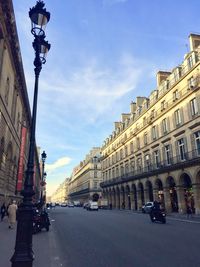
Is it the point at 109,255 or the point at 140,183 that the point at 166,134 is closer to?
the point at 140,183

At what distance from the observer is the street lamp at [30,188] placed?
553cm

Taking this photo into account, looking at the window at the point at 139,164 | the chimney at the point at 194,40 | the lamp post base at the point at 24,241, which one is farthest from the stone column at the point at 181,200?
the lamp post base at the point at 24,241

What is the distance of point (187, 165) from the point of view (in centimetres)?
3041

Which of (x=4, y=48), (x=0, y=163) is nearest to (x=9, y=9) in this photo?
(x=4, y=48)

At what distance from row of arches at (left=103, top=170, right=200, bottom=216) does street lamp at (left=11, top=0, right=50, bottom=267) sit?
23.2m

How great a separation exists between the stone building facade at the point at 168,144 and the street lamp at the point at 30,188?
81.0 ft

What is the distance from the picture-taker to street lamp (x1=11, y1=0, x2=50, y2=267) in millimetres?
5531

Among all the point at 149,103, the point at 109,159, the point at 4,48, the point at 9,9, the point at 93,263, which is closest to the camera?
the point at 93,263

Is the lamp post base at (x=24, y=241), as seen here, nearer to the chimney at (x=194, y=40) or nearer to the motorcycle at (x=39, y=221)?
the motorcycle at (x=39, y=221)

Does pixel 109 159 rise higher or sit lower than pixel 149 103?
lower

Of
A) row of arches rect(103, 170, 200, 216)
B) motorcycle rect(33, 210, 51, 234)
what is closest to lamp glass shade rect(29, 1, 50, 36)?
motorcycle rect(33, 210, 51, 234)

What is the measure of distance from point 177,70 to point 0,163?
2517 centimetres

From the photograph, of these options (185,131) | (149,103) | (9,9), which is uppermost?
(149,103)

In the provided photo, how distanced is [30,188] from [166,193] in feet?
105
